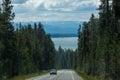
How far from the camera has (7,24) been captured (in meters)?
85.4

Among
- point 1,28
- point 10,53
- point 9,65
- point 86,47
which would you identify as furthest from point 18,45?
point 86,47

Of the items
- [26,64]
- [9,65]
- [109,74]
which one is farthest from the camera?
[26,64]

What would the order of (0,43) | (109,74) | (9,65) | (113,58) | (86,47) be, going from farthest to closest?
(86,47), (9,65), (0,43), (109,74), (113,58)

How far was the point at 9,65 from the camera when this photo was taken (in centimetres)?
9806

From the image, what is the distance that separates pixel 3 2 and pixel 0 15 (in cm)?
388

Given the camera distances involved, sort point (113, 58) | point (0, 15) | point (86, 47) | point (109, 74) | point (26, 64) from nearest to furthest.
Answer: point (113, 58) < point (109, 74) < point (0, 15) < point (26, 64) < point (86, 47)

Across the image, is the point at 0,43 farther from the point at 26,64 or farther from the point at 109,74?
the point at 26,64

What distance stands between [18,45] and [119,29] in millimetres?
51791

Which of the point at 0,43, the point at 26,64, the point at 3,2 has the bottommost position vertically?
the point at 26,64

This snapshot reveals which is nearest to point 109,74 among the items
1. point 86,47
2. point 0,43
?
point 0,43

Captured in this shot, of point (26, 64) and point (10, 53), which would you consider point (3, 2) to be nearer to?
point (10, 53)

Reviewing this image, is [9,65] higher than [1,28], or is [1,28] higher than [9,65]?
[1,28]

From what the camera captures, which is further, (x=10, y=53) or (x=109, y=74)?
(x=10, y=53)

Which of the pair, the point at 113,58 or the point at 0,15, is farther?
the point at 0,15
